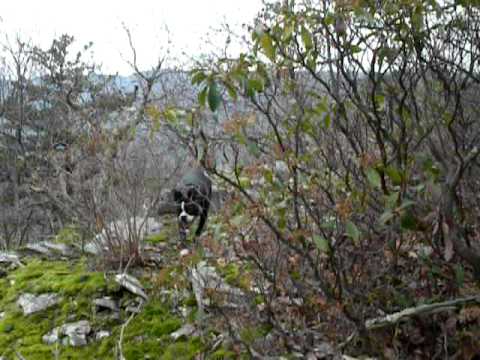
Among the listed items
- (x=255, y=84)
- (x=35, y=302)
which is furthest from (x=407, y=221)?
(x=35, y=302)

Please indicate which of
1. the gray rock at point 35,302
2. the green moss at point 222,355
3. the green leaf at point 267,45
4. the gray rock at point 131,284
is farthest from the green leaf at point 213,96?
the gray rock at point 35,302

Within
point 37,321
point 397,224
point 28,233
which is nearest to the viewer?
point 397,224

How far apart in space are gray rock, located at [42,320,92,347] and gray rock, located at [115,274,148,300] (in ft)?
1.20

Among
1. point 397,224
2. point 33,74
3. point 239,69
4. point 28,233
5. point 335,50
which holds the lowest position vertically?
point 28,233

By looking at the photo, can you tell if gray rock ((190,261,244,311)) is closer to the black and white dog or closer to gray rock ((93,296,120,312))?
gray rock ((93,296,120,312))

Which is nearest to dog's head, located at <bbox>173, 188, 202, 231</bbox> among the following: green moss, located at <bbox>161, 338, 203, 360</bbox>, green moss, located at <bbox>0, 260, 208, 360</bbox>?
green moss, located at <bbox>0, 260, 208, 360</bbox>

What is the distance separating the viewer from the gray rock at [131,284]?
3719mm

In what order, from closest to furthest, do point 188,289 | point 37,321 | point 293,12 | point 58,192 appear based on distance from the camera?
point 293,12 < point 188,289 < point 37,321 < point 58,192

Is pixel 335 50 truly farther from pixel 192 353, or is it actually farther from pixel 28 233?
pixel 28 233

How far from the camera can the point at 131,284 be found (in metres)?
3.77

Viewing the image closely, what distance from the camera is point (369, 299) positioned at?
2334mm

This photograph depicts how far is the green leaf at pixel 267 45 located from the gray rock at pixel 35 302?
2759mm

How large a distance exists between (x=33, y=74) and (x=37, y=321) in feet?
37.5

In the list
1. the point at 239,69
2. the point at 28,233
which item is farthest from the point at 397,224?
the point at 28,233
